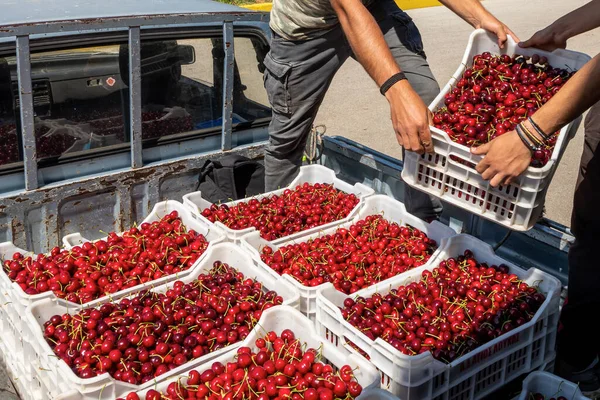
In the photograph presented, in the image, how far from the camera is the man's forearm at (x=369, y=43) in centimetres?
307

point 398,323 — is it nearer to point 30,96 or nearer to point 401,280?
point 401,280

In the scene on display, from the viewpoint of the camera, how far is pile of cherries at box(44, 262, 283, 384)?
2783 mm

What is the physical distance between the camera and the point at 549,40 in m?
3.45

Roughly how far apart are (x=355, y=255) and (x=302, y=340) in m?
0.83

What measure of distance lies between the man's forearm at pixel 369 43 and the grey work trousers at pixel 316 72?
2.73 feet

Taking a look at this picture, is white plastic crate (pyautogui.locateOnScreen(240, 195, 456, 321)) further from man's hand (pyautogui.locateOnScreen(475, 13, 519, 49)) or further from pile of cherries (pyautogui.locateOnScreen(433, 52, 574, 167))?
man's hand (pyautogui.locateOnScreen(475, 13, 519, 49))

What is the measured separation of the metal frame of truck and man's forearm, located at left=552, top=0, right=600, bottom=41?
3.28 feet

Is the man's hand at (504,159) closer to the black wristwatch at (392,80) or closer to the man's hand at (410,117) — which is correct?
the man's hand at (410,117)

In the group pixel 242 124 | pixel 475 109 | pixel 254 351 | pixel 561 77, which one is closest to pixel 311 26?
pixel 242 124

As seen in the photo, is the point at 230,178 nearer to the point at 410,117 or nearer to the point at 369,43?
the point at 369,43

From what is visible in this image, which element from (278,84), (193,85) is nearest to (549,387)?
(278,84)

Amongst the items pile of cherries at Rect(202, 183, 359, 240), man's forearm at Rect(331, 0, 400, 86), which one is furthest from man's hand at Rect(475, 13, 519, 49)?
pile of cherries at Rect(202, 183, 359, 240)

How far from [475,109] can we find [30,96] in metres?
2.28

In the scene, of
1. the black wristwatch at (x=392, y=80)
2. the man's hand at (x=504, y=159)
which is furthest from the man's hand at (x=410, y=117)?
the man's hand at (x=504, y=159)
